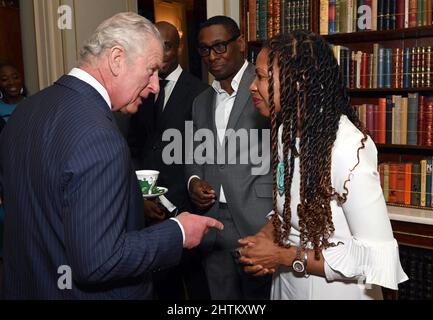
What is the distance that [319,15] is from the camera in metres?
2.75

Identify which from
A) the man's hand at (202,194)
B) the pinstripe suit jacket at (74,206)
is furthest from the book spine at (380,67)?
the pinstripe suit jacket at (74,206)

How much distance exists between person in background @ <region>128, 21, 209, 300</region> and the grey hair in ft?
3.89

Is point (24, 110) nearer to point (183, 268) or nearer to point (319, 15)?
point (183, 268)

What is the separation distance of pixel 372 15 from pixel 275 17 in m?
0.59

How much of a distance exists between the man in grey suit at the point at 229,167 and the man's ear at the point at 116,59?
38.6 inches

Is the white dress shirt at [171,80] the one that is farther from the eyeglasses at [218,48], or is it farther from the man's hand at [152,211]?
the man's hand at [152,211]

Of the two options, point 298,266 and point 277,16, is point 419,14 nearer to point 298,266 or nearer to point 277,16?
point 277,16

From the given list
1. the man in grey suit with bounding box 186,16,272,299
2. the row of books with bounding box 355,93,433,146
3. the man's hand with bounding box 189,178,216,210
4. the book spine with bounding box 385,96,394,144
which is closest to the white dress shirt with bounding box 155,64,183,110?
the man in grey suit with bounding box 186,16,272,299

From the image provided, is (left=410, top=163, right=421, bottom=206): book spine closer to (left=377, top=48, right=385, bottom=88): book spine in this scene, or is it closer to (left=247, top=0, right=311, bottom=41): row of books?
(left=377, top=48, right=385, bottom=88): book spine

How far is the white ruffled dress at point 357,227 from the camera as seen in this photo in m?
1.14

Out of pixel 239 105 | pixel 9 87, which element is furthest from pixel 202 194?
pixel 9 87

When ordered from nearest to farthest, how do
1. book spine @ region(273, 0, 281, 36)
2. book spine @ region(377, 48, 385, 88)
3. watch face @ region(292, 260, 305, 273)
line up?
watch face @ region(292, 260, 305, 273) → book spine @ region(377, 48, 385, 88) → book spine @ region(273, 0, 281, 36)

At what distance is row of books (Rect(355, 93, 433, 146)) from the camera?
253 centimetres

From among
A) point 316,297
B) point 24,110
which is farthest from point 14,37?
point 316,297
